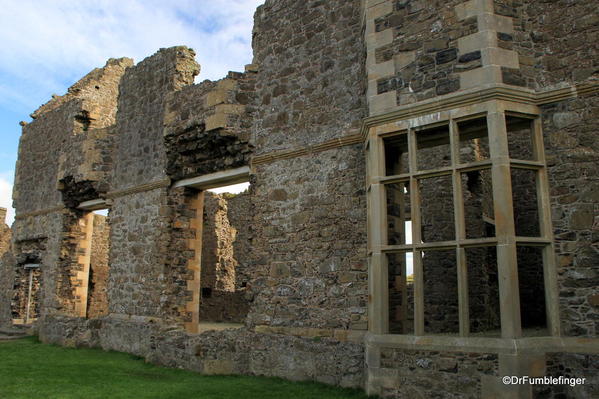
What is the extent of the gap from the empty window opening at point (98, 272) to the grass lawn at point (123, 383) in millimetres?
7192

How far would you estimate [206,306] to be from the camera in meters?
16.3

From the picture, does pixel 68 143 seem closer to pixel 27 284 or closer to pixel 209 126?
pixel 27 284

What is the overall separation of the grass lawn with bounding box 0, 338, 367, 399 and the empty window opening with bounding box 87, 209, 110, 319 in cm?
719

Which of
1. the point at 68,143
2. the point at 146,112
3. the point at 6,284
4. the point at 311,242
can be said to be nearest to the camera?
the point at 311,242

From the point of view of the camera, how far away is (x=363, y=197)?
7949 mm

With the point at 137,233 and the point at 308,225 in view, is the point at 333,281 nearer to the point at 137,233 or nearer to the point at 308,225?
the point at 308,225

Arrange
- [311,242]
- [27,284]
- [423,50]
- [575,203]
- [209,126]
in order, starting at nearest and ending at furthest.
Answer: [575,203]
[423,50]
[311,242]
[209,126]
[27,284]

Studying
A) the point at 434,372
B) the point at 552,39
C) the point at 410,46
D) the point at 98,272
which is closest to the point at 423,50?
the point at 410,46

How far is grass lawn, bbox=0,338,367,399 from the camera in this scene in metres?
6.98

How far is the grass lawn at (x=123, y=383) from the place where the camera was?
6984 millimetres

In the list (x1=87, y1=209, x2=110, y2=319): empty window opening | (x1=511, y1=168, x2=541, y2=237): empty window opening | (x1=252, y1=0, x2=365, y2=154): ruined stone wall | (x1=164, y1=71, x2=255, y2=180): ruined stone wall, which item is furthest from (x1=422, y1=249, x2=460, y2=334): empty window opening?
(x1=87, y1=209, x2=110, y2=319): empty window opening

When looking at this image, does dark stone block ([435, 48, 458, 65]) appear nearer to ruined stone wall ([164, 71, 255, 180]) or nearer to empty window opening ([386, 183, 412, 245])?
empty window opening ([386, 183, 412, 245])

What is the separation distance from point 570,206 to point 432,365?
254cm

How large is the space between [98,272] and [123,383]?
11123 millimetres
